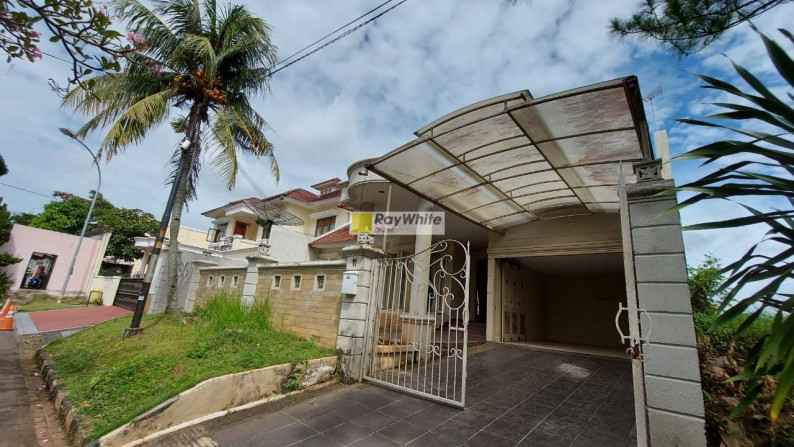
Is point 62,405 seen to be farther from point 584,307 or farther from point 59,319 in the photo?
point 584,307

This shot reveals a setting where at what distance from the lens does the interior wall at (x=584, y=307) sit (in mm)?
10141

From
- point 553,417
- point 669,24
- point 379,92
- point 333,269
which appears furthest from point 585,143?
point 333,269

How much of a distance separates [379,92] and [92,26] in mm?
4292

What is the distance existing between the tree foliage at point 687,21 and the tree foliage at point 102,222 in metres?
29.0

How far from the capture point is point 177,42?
23.0 feet

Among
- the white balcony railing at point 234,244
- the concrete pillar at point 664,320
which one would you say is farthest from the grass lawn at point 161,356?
the white balcony railing at point 234,244

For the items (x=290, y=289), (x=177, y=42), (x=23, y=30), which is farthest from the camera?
(x=177, y=42)

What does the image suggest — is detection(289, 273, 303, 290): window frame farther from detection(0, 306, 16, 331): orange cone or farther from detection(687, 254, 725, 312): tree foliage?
detection(0, 306, 16, 331): orange cone

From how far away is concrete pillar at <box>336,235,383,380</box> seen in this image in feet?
15.1

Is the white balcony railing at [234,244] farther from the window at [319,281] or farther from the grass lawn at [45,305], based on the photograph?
the window at [319,281]

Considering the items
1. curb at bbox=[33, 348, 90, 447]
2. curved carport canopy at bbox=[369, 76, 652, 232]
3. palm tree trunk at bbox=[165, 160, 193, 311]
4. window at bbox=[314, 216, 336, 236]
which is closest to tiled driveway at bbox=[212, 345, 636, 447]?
curb at bbox=[33, 348, 90, 447]

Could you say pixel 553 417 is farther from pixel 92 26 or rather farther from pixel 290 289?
pixel 92 26

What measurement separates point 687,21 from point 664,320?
2.93 meters

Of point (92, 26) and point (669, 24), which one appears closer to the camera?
point (92, 26)
